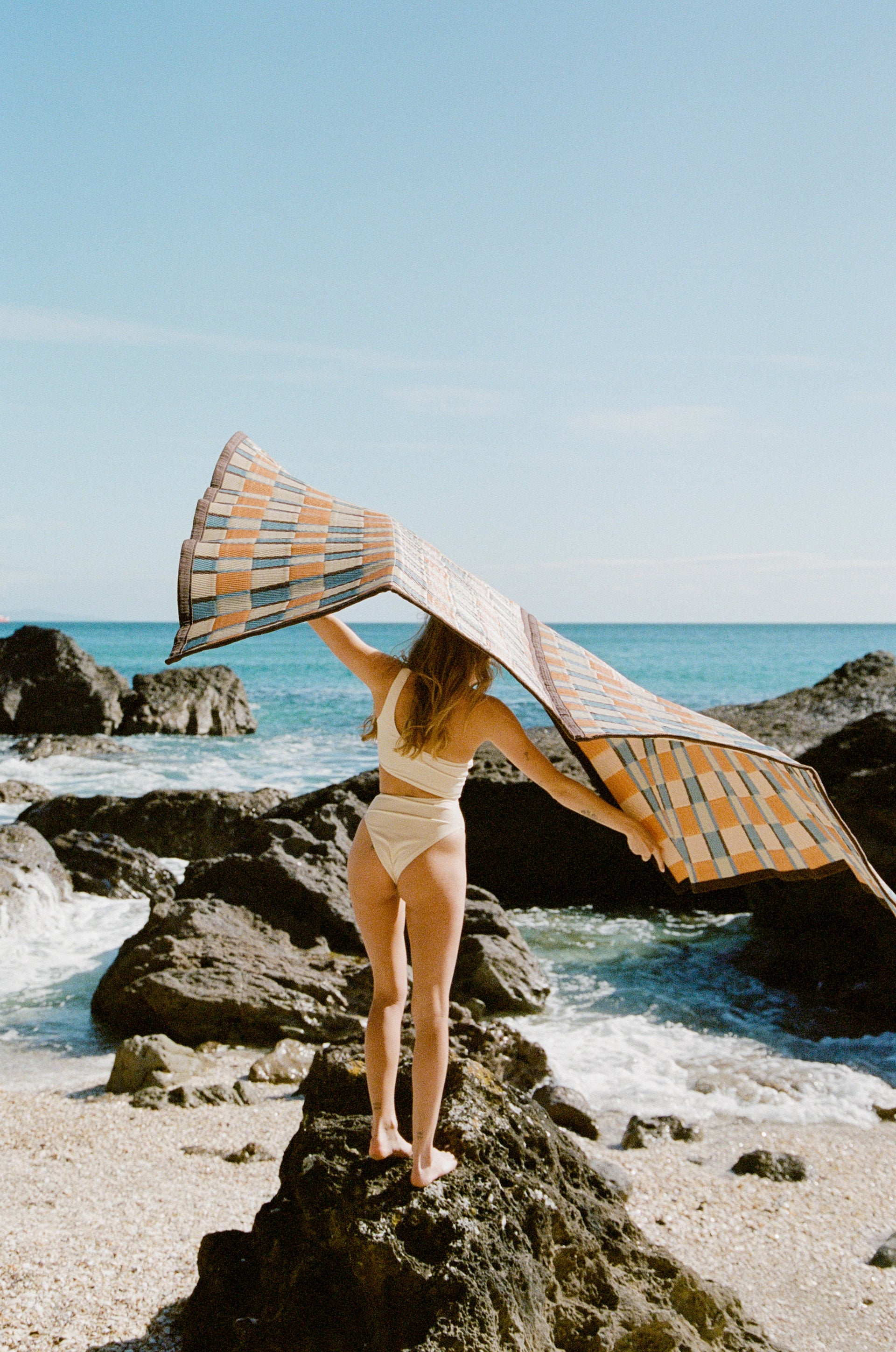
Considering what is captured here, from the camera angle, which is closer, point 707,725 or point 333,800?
point 707,725

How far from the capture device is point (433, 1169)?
354 centimetres

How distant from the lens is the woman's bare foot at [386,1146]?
3.67 m

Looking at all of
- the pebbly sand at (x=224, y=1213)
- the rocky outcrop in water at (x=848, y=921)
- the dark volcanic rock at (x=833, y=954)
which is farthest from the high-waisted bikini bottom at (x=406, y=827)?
the rocky outcrop in water at (x=848, y=921)

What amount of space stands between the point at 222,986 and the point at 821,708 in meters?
11.6

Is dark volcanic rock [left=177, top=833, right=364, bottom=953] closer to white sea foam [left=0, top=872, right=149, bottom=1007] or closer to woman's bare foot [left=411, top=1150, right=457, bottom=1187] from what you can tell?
white sea foam [left=0, top=872, right=149, bottom=1007]

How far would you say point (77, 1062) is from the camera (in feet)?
26.0

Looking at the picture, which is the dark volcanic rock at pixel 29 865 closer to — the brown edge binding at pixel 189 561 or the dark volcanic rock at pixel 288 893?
the dark volcanic rock at pixel 288 893

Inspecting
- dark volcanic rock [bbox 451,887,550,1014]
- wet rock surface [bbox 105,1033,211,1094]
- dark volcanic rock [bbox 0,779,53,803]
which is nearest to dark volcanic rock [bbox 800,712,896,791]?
dark volcanic rock [bbox 451,887,550,1014]

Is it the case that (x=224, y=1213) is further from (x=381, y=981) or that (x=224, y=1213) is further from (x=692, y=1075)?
(x=692, y=1075)

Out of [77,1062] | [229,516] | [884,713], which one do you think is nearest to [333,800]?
[77,1062]

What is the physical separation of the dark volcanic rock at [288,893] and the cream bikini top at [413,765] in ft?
20.6

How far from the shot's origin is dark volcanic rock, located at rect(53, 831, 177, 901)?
12.8 m

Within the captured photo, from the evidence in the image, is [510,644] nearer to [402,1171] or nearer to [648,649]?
[402,1171]

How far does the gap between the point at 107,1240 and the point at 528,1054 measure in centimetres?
366
